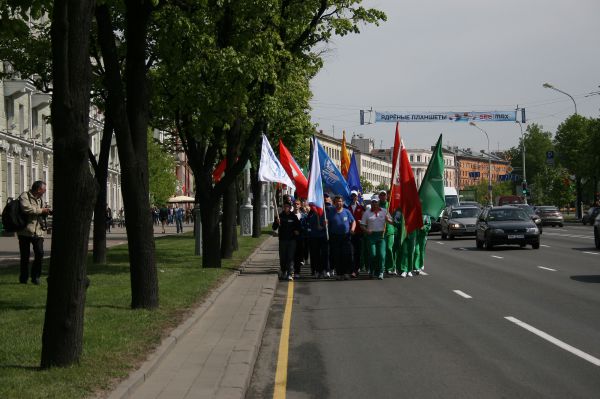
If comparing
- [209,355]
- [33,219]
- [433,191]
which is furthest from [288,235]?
[209,355]

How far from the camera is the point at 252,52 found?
20.5m

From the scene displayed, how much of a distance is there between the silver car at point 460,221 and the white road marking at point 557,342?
30.1 meters

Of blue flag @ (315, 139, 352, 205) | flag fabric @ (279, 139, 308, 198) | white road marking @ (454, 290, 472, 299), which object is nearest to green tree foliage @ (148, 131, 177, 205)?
flag fabric @ (279, 139, 308, 198)

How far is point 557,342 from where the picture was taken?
1042 centimetres

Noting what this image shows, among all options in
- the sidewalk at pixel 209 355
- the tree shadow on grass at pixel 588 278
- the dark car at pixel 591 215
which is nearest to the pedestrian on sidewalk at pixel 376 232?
the tree shadow on grass at pixel 588 278

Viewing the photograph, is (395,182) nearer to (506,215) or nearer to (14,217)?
(14,217)

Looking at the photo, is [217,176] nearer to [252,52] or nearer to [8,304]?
[252,52]

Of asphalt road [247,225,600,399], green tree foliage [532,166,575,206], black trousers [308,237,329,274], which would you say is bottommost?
asphalt road [247,225,600,399]

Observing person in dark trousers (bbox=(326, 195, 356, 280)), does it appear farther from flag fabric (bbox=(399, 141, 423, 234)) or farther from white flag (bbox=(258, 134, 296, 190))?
white flag (bbox=(258, 134, 296, 190))

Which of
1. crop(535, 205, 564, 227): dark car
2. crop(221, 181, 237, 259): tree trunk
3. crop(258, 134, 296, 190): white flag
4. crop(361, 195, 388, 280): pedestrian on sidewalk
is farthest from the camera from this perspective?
crop(535, 205, 564, 227): dark car

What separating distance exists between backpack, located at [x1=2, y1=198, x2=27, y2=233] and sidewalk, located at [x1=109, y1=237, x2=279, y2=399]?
389cm

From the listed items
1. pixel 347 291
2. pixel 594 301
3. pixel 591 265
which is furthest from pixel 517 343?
pixel 591 265

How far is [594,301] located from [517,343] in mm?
4716

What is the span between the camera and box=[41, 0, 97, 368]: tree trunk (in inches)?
332
